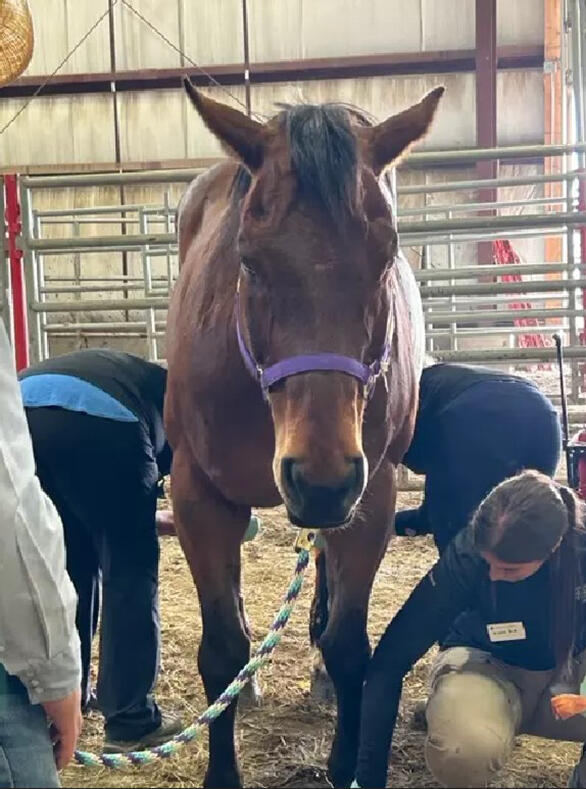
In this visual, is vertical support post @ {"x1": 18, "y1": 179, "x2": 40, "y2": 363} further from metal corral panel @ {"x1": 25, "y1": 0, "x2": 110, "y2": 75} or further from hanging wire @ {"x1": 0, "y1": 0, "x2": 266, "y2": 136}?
metal corral panel @ {"x1": 25, "y1": 0, "x2": 110, "y2": 75}

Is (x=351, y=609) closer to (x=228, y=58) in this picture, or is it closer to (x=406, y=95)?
(x=406, y=95)

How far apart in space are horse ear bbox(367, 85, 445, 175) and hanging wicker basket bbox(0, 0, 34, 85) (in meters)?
3.72

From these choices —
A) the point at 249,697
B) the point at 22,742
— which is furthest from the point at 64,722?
the point at 249,697

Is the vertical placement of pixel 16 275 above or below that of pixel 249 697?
above

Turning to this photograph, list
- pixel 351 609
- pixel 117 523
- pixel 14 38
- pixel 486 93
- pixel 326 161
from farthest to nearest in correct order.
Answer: pixel 486 93 → pixel 14 38 → pixel 117 523 → pixel 351 609 → pixel 326 161

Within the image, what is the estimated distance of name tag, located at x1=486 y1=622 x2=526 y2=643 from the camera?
73.1 inches

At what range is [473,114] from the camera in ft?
32.3

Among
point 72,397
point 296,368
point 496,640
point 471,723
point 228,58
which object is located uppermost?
point 228,58

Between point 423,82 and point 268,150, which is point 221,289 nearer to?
point 268,150

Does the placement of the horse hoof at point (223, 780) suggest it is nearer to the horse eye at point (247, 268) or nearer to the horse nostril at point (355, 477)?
the horse nostril at point (355, 477)

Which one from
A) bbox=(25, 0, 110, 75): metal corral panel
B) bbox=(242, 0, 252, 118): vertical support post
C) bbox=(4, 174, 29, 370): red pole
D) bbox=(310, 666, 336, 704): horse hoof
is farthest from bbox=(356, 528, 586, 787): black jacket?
bbox=(25, 0, 110, 75): metal corral panel

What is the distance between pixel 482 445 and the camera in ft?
6.91

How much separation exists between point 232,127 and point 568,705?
3.99 feet

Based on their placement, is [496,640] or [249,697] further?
[249,697]
